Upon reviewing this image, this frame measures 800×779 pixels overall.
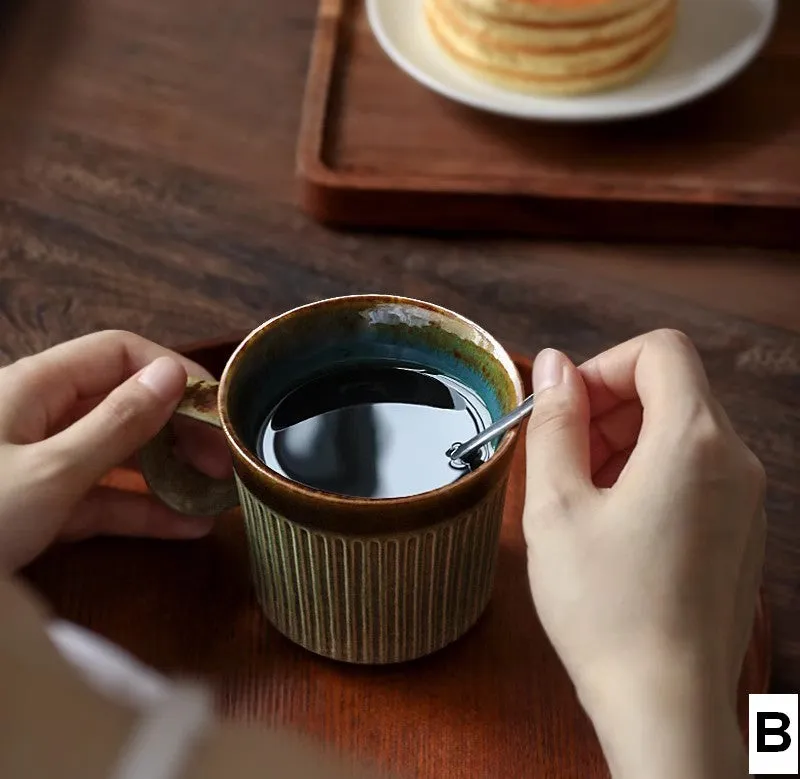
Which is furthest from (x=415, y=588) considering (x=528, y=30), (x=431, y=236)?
(x=528, y=30)

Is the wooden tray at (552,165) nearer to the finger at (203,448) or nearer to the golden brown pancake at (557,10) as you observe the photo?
the golden brown pancake at (557,10)

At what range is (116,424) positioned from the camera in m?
0.48

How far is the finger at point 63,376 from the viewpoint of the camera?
A: 0.51 metres

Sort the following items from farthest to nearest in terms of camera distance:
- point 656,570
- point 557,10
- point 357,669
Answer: point 557,10
point 357,669
point 656,570

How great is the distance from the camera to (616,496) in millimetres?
423

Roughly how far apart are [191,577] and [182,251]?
0.30m

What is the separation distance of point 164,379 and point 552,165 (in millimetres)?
425

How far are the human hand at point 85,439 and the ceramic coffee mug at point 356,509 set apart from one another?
0.02 metres

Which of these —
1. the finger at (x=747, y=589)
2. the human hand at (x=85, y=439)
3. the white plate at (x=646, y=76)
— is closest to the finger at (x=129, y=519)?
the human hand at (x=85, y=439)

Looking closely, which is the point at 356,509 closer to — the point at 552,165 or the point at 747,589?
the point at 747,589

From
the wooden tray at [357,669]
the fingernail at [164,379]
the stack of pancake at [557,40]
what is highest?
the fingernail at [164,379]

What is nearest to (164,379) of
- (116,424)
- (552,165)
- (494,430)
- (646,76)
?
(116,424)

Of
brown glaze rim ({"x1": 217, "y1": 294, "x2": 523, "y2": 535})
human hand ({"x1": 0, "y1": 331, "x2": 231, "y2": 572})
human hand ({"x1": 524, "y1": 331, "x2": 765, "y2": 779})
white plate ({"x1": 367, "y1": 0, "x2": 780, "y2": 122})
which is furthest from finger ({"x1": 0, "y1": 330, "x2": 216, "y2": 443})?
white plate ({"x1": 367, "y1": 0, "x2": 780, "y2": 122})

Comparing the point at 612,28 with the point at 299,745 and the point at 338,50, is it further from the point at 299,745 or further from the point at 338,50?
A: the point at 299,745
